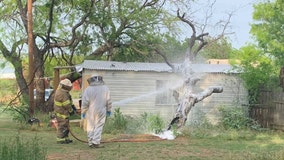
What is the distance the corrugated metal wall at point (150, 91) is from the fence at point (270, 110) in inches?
29.2

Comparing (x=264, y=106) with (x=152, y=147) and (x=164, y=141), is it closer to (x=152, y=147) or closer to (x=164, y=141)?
(x=164, y=141)

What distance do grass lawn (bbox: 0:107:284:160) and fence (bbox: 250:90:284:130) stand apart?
1.96 metres

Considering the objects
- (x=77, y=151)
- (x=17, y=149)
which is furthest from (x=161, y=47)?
(x=17, y=149)

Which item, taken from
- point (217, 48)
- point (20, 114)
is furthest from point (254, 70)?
point (217, 48)

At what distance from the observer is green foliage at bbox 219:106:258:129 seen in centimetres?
1741

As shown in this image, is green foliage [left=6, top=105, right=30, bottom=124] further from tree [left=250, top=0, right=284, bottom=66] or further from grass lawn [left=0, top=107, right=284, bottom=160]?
tree [left=250, top=0, right=284, bottom=66]

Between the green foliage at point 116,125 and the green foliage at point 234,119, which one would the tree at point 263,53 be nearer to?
the green foliage at point 234,119

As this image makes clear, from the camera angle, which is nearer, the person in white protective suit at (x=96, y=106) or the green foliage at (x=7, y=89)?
the person in white protective suit at (x=96, y=106)

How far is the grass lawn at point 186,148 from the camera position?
10086mm

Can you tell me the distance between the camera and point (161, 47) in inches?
1011

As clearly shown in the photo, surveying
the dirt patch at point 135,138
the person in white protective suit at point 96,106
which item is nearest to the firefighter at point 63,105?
the person in white protective suit at point 96,106

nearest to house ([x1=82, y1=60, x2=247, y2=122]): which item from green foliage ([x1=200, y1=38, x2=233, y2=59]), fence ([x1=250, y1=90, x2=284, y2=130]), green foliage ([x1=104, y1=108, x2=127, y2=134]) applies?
fence ([x1=250, y1=90, x2=284, y2=130])

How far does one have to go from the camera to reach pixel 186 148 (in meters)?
11.7

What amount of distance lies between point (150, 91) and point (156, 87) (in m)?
0.30
